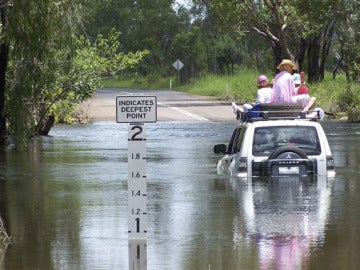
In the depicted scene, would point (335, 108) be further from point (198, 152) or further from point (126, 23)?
point (126, 23)

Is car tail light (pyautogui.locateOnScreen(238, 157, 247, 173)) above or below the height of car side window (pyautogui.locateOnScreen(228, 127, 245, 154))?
below

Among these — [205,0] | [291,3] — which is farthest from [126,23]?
[291,3]

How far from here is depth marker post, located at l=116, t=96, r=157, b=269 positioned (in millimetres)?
11367

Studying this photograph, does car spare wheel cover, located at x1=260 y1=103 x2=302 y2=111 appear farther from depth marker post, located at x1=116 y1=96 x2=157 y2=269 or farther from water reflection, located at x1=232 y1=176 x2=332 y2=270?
depth marker post, located at x1=116 y1=96 x2=157 y2=269

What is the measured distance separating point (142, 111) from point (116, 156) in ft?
46.8

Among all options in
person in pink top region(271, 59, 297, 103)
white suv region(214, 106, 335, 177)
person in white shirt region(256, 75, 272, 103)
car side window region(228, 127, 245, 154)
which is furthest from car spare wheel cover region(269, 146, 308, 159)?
person in white shirt region(256, 75, 272, 103)

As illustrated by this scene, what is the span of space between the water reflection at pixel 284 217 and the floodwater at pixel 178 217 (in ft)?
0.04

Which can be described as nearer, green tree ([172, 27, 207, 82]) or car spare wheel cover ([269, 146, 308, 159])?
car spare wheel cover ([269, 146, 308, 159])

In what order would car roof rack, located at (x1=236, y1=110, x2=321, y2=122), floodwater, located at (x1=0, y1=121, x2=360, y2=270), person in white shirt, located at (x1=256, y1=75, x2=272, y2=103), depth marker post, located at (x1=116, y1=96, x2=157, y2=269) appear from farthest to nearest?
person in white shirt, located at (x1=256, y1=75, x2=272, y2=103)
car roof rack, located at (x1=236, y1=110, x2=321, y2=122)
depth marker post, located at (x1=116, y1=96, x2=157, y2=269)
floodwater, located at (x1=0, y1=121, x2=360, y2=270)

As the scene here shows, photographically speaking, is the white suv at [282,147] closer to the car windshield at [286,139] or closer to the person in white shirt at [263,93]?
the car windshield at [286,139]

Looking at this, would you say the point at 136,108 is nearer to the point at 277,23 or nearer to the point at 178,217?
the point at 178,217

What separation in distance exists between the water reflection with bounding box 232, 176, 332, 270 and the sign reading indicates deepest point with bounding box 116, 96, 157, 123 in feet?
5.70

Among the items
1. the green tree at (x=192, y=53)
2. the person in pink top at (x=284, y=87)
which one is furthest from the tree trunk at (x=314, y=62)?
the person in pink top at (x=284, y=87)

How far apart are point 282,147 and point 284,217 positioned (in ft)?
11.9
